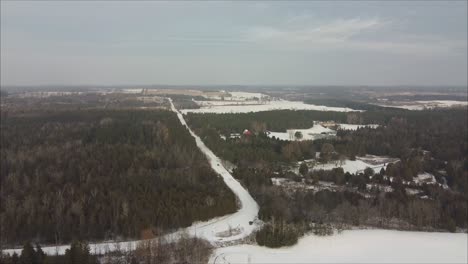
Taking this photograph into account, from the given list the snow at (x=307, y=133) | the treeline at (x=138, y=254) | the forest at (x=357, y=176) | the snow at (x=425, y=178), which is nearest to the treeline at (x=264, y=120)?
the forest at (x=357, y=176)

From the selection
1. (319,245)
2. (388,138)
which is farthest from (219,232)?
(388,138)

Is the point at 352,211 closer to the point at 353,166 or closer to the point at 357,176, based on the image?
the point at 357,176

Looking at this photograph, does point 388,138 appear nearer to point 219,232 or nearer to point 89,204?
point 219,232

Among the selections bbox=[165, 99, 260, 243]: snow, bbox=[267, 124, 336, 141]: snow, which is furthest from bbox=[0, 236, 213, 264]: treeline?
bbox=[267, 124, 336, 141]: snow

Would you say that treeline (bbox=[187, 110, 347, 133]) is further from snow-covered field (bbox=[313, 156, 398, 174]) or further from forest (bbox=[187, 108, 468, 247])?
Result: snow-covered field (bbox=[313, 156, 398, 174])

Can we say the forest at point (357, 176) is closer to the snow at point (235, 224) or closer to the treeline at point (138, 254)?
the snow at point (235, 224)

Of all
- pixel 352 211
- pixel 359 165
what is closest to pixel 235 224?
pixel 352 211
